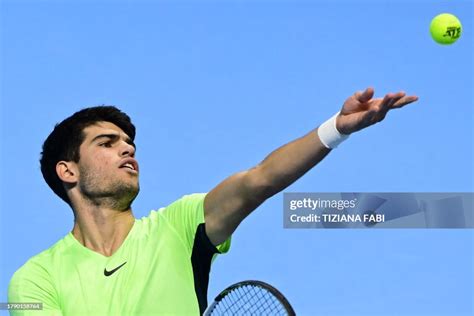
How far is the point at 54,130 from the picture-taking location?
775 cm

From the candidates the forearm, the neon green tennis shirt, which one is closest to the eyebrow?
the neon green tennis shirt

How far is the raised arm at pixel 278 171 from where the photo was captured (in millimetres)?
5355

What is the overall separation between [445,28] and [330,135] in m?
3.86

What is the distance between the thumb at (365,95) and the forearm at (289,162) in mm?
411

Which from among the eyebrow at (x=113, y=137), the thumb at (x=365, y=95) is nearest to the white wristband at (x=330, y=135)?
the thumb at (x=365, y=95)

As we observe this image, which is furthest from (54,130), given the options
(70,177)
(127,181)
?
(127,181)

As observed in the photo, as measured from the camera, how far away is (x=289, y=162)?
5.76 meters

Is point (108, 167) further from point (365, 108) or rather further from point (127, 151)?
point (365, 108)

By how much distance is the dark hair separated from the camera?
746 centimetres

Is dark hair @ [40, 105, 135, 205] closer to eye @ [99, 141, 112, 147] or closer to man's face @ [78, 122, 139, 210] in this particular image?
man's face @ [78, 122, 139, 210]

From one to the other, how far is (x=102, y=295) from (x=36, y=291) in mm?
487

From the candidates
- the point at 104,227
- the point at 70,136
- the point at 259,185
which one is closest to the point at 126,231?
the point at 104,227

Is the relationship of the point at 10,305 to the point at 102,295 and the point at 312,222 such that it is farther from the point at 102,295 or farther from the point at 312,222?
the point at 312,222

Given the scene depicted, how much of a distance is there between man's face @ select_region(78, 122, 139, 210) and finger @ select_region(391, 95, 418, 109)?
2.36m
